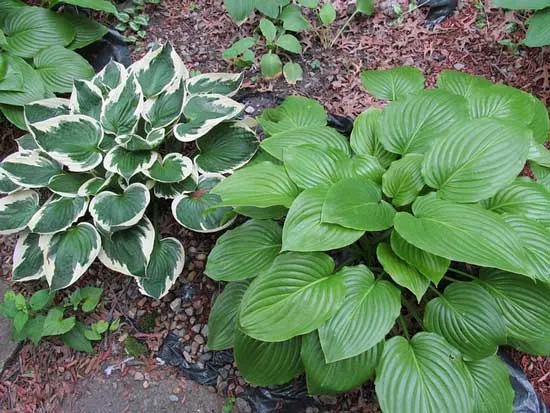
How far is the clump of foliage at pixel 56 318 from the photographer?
6.57 feet

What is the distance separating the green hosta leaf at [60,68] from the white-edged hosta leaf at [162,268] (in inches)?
38.9

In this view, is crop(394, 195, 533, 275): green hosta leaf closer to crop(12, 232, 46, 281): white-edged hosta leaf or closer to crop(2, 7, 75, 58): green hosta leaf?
crop(12, 232, 46, 281): white-edged hosta leaf

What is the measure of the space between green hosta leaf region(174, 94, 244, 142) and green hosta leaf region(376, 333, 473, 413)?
3.83ft

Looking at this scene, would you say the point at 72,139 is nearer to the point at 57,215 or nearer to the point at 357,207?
the point at 57,215

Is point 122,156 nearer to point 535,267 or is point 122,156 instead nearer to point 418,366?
point 418,366

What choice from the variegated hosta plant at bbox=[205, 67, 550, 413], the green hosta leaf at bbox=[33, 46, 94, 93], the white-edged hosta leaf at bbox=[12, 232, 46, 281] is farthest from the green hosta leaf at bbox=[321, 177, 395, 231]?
the green hosta leaf at bbox=[33, 46, 94, 93]

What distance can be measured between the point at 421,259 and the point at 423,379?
1.19 ft

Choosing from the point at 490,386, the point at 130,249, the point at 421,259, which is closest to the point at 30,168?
the point at 130,249

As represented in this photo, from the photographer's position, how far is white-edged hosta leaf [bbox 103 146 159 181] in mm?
2059

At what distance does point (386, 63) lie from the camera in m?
2.73

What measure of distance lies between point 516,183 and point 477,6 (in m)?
1.56

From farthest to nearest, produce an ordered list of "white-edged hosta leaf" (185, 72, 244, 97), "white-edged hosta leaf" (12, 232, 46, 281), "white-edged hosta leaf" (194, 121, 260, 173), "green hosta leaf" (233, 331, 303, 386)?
"white-edged hosta leaf" (185, 72, 244, 97)
"white-edged hosta leaf" (194, 121, 260, 173)
"white-edged hosta leaf" (12, 232, 46, 281)
"green hosta leaf" (233, 331, 303, 386)

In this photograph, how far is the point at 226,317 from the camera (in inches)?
72.5

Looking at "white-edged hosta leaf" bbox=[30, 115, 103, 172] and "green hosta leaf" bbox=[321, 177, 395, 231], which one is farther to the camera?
"white-edged hosta leaf" bbox=[30, 115, 103, 172]
